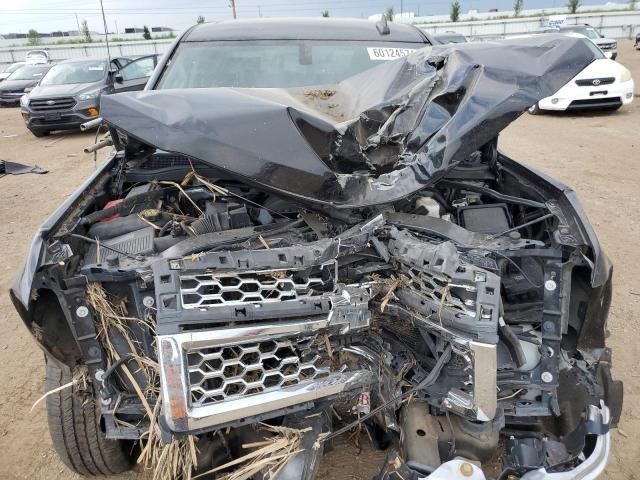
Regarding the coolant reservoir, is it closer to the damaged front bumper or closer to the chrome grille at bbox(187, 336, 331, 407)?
the chrome grille at bbox(187, 336, 331, 407)

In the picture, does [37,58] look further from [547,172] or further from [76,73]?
[547,172]

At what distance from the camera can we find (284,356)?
177 cm

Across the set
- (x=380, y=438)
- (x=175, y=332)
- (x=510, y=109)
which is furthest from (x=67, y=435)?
(x=510, y=109)

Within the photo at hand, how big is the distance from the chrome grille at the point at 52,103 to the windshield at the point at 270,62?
25.5 ft

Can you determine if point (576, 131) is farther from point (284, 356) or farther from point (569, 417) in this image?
point (284, 356)

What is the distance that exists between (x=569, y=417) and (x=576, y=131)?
25.8 ft

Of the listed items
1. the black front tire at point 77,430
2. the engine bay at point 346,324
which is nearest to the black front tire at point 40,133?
the engine bay at point 346,324

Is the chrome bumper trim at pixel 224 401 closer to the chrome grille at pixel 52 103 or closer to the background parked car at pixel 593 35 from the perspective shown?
the chrome grille at pixel 52 103

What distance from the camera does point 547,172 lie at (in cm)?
641

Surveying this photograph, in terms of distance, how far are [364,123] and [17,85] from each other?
50.1ft

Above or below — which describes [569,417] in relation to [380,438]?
above

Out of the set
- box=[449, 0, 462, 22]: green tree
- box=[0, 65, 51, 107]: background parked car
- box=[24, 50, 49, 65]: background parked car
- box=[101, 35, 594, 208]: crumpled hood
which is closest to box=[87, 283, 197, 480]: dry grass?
box=[101, 35, 594, 208]: crumpled hood

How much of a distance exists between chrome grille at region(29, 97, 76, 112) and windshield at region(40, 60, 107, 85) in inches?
31.4

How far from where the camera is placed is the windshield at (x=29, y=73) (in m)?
14.8
